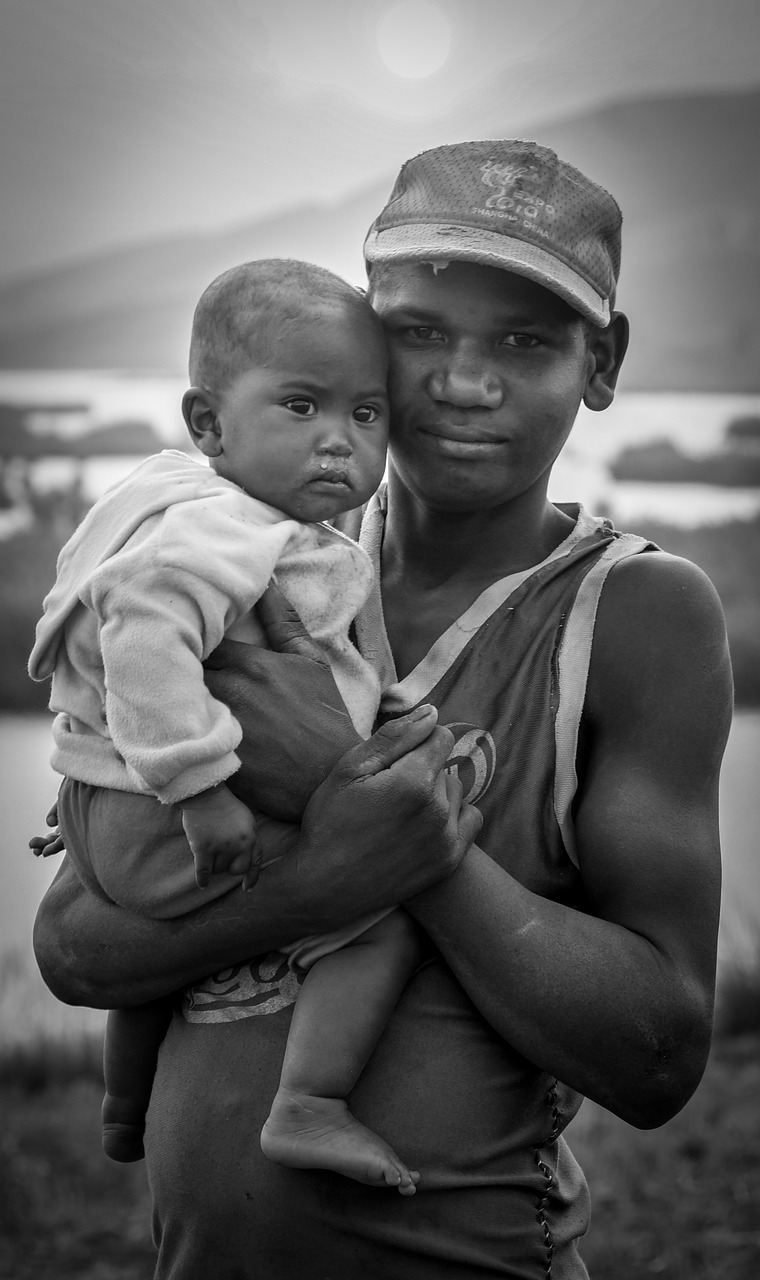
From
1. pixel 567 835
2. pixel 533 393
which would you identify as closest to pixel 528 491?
pixel 533 393

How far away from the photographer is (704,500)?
5027 mm

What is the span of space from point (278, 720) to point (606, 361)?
82cm

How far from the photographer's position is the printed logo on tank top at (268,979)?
5.85 feet

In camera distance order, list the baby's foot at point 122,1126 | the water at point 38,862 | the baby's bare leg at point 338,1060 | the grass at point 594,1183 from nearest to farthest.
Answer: the baby's bare leg at point 338,1060 < the baby's foot at point 122,1126 < the grass at point 594,1183 < the water at point 38,862

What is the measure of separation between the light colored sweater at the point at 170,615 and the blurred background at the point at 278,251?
120 inches

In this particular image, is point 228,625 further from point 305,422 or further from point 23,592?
point 23,592

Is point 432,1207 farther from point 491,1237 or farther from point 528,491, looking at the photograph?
point 528,491

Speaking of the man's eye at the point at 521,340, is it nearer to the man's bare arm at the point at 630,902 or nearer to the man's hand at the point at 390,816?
the man's bare arm at the point at 630,902

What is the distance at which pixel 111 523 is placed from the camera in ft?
5.69

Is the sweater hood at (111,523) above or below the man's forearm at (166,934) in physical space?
above

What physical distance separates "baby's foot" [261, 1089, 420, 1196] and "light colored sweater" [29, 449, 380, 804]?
1.41ft

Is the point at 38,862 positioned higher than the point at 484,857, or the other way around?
the point at 484,857

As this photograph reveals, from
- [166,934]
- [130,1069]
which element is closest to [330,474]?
[166,934]

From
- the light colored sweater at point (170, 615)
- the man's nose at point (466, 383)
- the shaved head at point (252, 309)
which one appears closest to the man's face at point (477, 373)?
the man's nose at point (466, 383)
